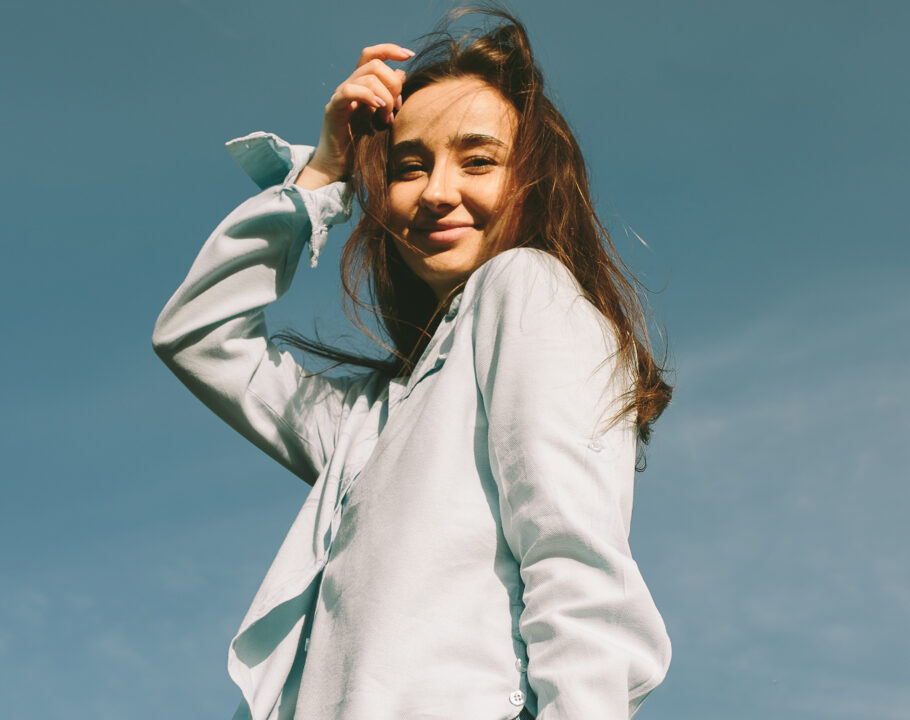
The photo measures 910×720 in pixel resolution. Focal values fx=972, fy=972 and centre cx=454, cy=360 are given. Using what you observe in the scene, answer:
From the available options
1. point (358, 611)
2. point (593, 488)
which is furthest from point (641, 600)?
point (358, 611)

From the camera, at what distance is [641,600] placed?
6.06ft

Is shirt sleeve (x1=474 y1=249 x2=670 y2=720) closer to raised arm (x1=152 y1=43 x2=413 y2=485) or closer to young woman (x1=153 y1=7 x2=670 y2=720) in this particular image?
young woman (x1=153 y1=7 x2=670 y2=720)

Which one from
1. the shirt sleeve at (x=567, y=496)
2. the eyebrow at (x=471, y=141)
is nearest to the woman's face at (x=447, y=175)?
the eyebrow at (x=471, y=141)

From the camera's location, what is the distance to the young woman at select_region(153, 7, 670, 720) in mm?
1872

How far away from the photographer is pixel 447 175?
9.53ft

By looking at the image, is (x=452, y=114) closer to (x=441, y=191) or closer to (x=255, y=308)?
(x=441, y=191)

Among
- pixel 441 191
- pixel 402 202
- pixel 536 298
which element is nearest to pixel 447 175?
pixel 441 191

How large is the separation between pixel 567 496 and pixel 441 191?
124 cm

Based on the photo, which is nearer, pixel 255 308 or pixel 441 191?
pixel 441 191

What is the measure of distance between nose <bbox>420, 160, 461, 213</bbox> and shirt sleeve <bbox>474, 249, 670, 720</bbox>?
0.58m

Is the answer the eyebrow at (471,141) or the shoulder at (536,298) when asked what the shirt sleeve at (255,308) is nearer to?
the eyebrow at (471,141)

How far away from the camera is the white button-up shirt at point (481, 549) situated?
1.84 m

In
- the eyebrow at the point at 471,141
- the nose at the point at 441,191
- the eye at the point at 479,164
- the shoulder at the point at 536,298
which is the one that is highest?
the eyebrow at the point at 471,141

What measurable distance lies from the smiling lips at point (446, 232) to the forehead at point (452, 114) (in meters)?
0.28
